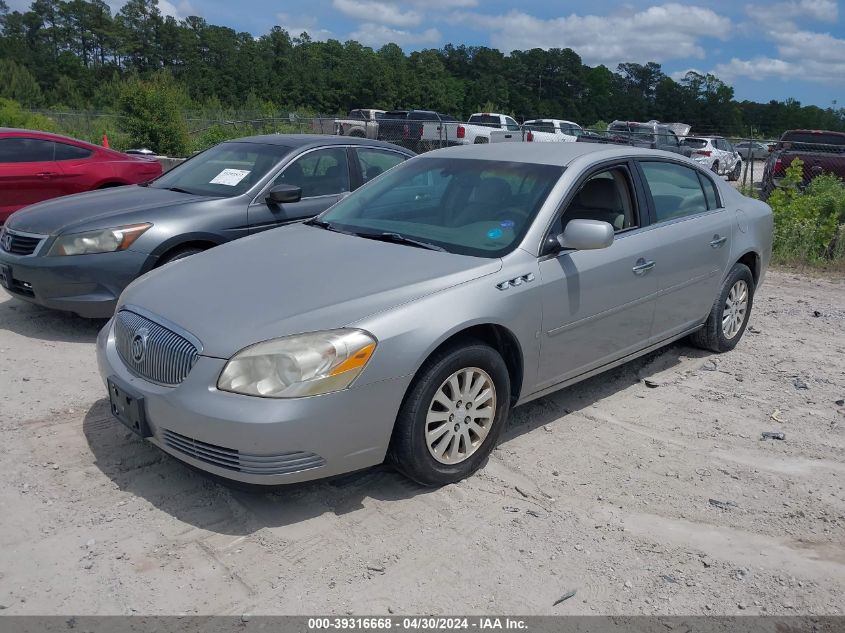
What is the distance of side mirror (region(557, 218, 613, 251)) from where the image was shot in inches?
162

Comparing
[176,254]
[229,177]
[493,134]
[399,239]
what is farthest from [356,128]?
[399,239]

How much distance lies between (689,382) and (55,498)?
4.15 meters

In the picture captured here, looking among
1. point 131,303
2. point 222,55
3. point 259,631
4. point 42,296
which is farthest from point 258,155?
point 222,55

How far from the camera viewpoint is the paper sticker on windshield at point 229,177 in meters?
6.79

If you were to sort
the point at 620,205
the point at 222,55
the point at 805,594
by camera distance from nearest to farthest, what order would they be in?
the point at 805,594, the point at 620,205, the point at 222,55

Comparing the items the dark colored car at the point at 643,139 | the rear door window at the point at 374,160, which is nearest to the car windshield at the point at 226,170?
the rear door window at the point at 374,160

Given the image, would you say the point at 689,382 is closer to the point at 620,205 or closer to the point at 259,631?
the point at 620,205

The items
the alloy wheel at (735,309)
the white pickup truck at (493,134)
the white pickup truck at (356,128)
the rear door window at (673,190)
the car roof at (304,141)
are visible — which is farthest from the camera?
the white pickup truck at (356,128)

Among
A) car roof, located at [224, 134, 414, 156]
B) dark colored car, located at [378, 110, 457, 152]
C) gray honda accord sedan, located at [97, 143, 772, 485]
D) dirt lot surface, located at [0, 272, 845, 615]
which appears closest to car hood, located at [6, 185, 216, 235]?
car roof, located at [224, 134, 414, 156]

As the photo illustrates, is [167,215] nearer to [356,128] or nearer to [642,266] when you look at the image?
[642,266]

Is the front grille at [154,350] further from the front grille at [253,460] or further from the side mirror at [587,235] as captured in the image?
the side mirror at [587,235]

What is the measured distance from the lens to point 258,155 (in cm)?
700

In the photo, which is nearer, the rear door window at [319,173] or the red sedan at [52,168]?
the rear door window at [319,173]

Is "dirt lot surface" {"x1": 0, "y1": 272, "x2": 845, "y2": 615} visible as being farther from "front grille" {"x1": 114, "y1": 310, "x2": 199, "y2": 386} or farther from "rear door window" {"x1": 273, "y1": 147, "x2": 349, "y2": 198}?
"rear door window" {"x1": 273, "y1": 147, "x2": 349, "y2": 198}
